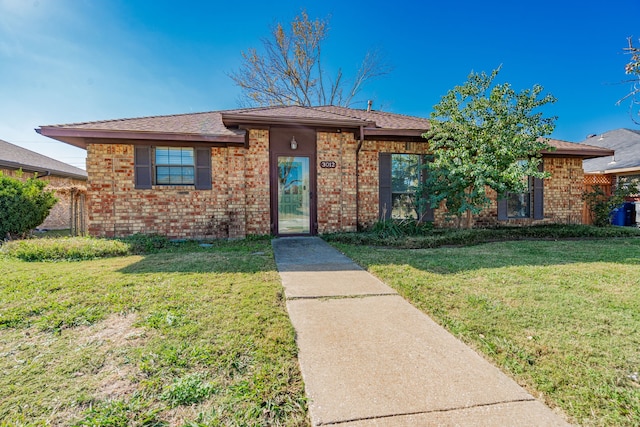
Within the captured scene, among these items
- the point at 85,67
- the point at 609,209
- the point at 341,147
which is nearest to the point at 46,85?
the point at 85,67

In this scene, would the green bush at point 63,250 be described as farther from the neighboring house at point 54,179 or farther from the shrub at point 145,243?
the neighboring house at point 54,179

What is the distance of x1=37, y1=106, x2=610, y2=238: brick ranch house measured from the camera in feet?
23.1

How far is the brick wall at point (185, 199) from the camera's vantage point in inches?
278

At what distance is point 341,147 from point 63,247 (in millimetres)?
6168

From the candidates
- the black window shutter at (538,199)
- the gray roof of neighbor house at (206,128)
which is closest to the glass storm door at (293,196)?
the gray roof of neighbor house at (206,128)

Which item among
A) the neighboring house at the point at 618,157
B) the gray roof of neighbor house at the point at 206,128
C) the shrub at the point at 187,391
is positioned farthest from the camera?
the neighboring house at the point at 618,157

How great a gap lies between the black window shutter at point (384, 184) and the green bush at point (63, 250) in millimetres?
5904

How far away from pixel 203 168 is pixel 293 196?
2307mm

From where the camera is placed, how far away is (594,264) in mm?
4711

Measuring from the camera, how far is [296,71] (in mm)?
17156

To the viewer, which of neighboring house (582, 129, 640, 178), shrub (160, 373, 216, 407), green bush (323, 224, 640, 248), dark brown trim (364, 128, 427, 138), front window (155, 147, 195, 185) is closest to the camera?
shrub (160, 373, 216, 407)

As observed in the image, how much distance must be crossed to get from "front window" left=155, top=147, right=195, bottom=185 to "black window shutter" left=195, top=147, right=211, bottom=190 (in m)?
0.16

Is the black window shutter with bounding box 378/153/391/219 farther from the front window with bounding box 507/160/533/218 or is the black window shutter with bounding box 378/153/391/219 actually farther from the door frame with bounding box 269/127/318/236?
the front window with bounding box 507/160/533/218

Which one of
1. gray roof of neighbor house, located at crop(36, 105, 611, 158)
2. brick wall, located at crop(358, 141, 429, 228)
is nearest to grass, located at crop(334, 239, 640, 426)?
brick wall, located at crop(358, 141, 429, 228)
